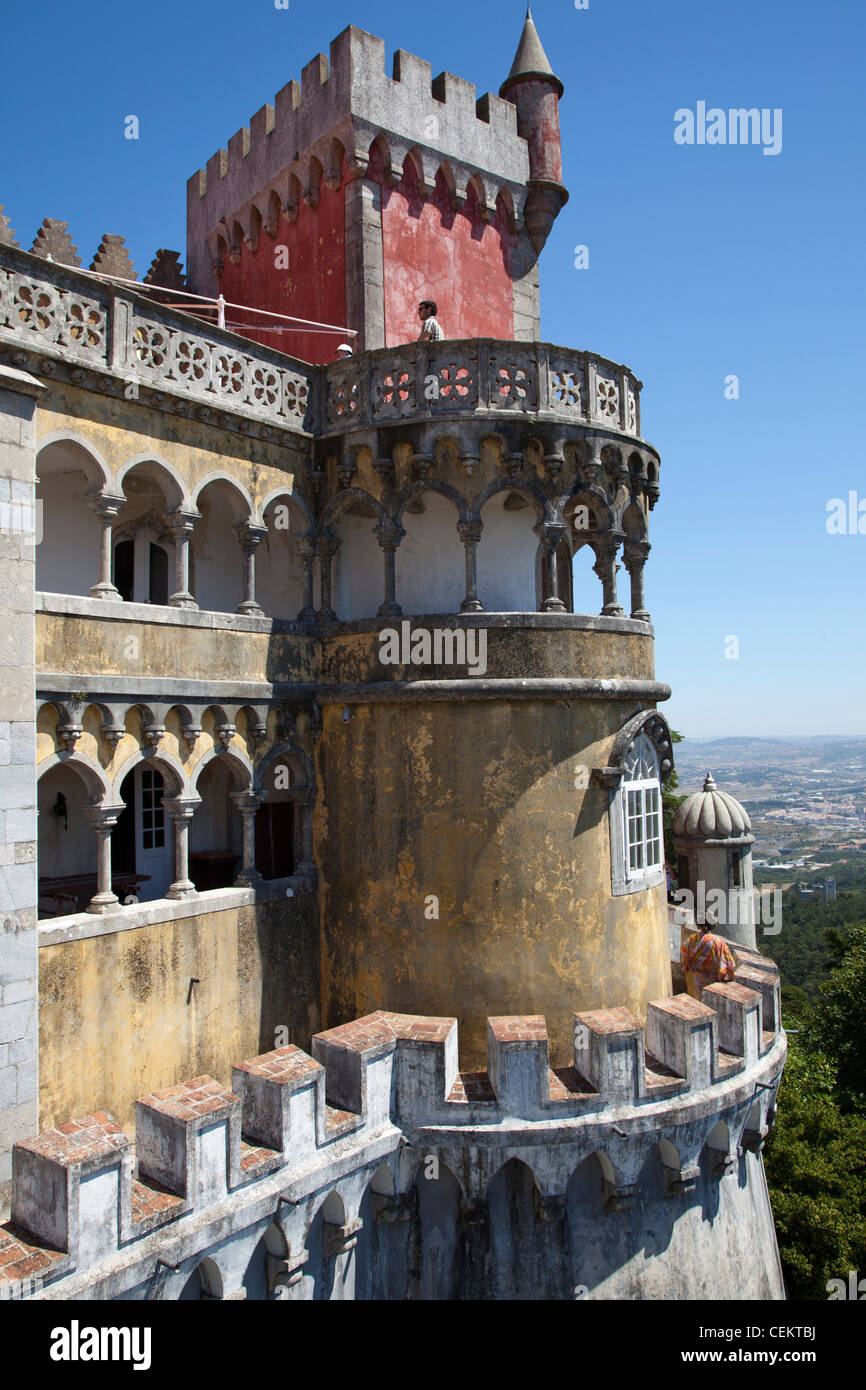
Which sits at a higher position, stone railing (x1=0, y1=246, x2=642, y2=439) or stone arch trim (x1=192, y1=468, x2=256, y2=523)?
stone railing (x1=0, y1=246, x2=642, y2=439)

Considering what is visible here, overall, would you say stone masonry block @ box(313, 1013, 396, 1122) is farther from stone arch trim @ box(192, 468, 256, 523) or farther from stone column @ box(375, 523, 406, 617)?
stone arch trim @ box(192, 468, 256, 523)

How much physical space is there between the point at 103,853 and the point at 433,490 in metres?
6.10

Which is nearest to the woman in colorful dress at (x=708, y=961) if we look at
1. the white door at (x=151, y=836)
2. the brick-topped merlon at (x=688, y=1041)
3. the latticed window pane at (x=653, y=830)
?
the latticed window pane at (x=653, y=830)

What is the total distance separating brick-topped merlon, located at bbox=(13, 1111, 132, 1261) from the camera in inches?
268

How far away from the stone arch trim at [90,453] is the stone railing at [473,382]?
3513mm

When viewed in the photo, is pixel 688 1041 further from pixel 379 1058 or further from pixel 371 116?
pixel 371 116

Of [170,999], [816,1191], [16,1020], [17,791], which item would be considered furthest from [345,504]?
[816,1191]

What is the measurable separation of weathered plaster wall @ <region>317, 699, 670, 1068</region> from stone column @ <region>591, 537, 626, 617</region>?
149cm

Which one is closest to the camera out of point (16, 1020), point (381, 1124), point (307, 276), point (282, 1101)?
point (16, 1020)

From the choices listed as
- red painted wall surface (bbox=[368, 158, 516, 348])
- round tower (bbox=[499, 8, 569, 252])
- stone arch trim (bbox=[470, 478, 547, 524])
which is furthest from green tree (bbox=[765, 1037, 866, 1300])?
round tower (bbox=[499, 8, 569, 252])

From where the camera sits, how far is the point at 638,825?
1280 cm

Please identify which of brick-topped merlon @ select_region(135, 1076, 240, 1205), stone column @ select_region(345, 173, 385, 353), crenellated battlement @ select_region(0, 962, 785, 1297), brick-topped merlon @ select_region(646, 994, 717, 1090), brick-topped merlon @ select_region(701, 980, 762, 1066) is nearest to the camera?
crenellated battlement @ select_region(0, 962, 785, 1297)

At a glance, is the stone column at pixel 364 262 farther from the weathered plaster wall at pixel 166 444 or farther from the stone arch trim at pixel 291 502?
the stone arch trim at pixel 291 502

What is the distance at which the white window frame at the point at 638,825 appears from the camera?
12211mm
